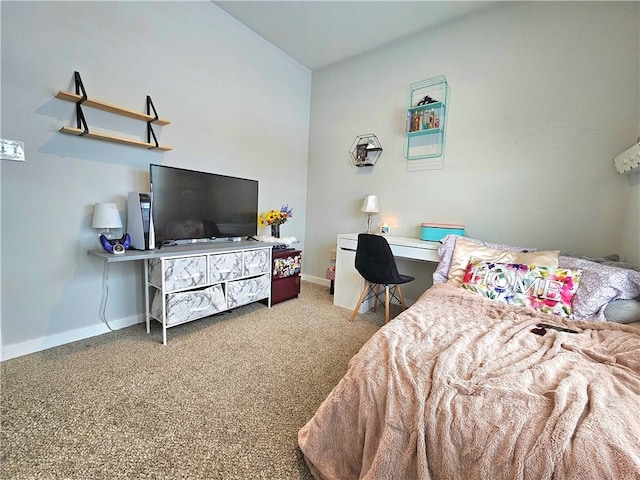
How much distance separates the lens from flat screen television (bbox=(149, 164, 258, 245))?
7.16 feet

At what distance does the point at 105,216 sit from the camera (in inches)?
76.2

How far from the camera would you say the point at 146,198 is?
2.04 m

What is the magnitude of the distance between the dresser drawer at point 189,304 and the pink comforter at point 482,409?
4.98ft

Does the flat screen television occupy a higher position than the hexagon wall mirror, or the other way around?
the hexagon wall mirror

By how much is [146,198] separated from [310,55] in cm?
276

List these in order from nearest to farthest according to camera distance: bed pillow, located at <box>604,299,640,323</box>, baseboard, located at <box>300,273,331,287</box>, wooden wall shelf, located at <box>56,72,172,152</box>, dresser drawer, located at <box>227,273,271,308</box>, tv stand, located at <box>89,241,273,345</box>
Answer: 1. bed pillow, located at <box>604,299,640,323</box>
2. wooden wall shelf, located at <box>56,72,172,152</box>
3. tv stand, located at <box>89,241,273,345</box>
4. dresser drawer, located at <box>227,273,271,308</box>
5. baseboard, located at <box>300,273,331,287</box>

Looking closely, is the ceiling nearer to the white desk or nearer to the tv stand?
the white desk

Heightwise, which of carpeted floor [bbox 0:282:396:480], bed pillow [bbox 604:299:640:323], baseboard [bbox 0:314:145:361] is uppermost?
bed pillow [bbox 604:299:640:323]

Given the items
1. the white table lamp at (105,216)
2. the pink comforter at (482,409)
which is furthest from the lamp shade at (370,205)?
the white table lamp at (105,216)

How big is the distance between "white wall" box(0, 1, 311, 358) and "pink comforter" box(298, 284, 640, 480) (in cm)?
212

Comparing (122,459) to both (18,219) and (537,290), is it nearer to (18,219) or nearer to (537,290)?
(18,219)

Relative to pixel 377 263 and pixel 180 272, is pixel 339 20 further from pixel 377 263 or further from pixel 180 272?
pixel 180 272

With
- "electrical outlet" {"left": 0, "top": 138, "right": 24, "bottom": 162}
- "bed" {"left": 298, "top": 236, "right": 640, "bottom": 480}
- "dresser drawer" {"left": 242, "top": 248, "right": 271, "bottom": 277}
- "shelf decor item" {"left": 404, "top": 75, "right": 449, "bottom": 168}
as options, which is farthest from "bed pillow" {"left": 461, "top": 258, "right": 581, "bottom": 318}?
"electrical outlet" {"left": 0, "top": 138, "right": 24, "bottom": 162}

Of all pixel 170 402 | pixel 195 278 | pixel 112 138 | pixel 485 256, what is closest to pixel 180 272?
pixel 195 278
